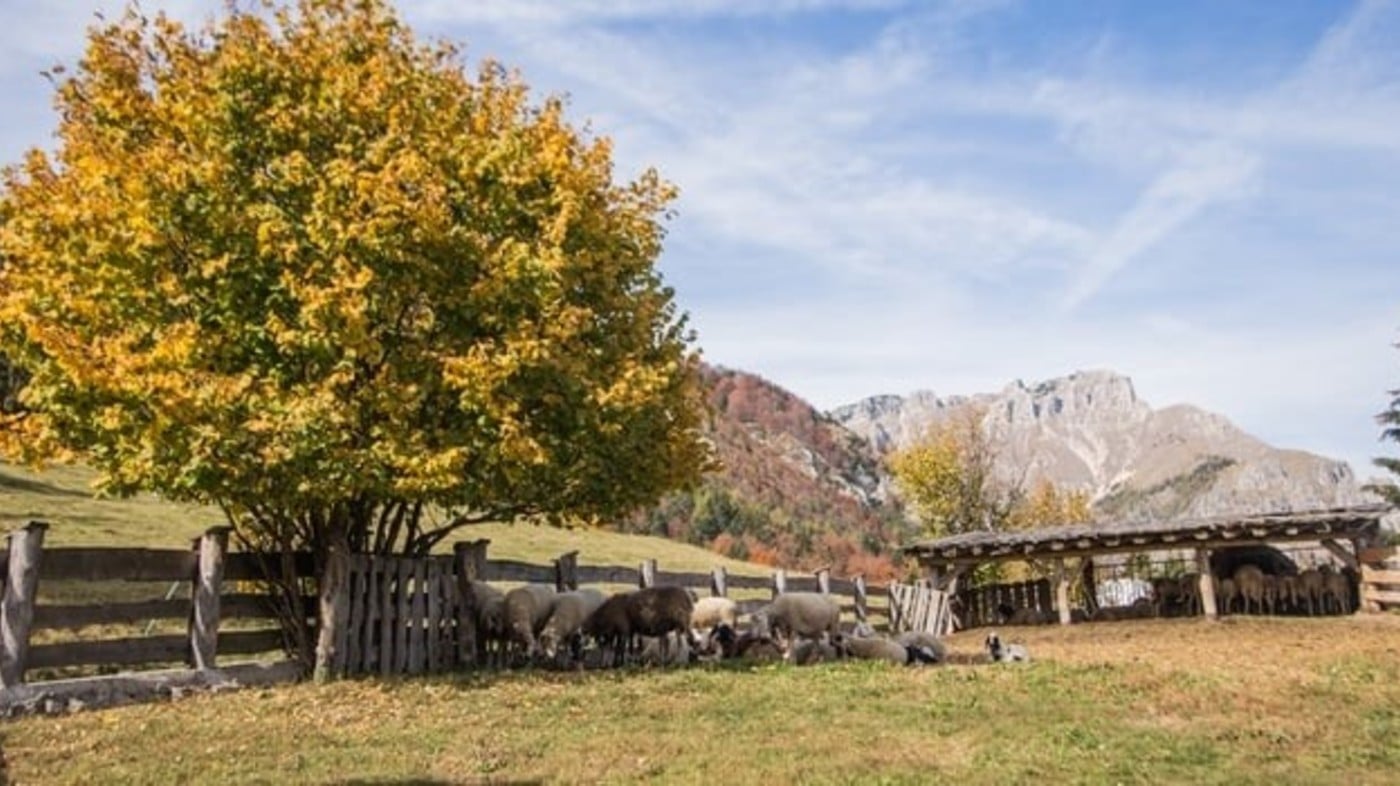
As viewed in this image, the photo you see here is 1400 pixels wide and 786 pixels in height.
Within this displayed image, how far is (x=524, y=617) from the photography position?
17.6 meters

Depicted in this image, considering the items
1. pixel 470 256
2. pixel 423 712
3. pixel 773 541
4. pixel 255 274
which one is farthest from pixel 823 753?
pixel 773 541

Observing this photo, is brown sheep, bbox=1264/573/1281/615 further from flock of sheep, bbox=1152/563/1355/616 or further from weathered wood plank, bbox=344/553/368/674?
weathered wood plank, bbox=344/553/368/674

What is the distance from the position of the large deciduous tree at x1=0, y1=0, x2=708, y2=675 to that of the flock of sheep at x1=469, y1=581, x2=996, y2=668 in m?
2.25

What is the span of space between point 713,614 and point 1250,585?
20088 millimetres

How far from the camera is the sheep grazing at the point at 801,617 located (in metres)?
20.7

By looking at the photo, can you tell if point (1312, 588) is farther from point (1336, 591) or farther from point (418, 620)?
point (418, 620)

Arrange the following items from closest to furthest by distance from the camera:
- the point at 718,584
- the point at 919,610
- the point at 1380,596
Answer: the point at 718,584
the point at 1380,596
the point at 919,610

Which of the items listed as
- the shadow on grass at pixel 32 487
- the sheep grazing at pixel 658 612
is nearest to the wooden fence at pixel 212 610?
the sheep grazing at pixel 658 612

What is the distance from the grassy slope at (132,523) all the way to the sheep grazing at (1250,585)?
22.0m

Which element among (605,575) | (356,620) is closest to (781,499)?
(605,575)

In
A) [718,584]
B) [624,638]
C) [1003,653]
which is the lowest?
[1003,653]

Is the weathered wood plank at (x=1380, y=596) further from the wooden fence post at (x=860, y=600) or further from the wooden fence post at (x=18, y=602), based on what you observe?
the wooden fence post at (x=18, y=602)

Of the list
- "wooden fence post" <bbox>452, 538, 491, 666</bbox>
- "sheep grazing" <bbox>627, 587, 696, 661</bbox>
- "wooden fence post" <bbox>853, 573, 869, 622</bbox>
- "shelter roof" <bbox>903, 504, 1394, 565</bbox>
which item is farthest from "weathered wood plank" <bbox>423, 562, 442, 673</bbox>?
"shelter roof" <bbox>903, 504, 1394, 565</bbox>

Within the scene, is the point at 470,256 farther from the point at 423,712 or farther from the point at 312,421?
the point at 423,712
